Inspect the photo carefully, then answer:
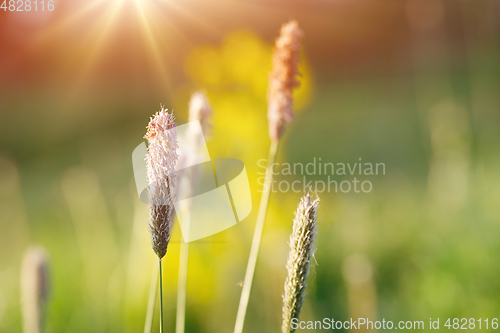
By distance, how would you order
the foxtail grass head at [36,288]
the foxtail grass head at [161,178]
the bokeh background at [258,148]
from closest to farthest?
the foxtail grass head at [161,178]
the foxtail grass head at [36,288]
the bokeh background at [258,148]

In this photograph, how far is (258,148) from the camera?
162 cm

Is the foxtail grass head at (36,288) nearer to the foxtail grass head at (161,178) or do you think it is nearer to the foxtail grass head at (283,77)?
the foxtail grass head at (161,178)

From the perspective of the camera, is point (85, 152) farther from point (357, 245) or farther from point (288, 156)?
point (357, 245)

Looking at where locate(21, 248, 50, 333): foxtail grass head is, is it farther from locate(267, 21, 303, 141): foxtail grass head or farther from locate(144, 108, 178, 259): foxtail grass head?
locate(267, 21, 303, 141): foxtail grass head

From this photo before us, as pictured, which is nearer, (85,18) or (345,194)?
(85,18)

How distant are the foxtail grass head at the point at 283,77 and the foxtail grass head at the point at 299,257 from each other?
273mm

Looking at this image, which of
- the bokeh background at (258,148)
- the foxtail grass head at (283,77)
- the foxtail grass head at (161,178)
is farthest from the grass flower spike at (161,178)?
the bokeh background at (258,148)

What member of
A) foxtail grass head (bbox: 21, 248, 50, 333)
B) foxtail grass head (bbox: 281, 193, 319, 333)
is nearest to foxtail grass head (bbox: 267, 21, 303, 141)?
foxtail grass head (bbox: 281, 193, 319, 333)

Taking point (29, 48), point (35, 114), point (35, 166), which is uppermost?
point (29, 48)

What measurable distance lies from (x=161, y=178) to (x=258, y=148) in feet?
3.68

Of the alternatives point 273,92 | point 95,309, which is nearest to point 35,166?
point 95,309

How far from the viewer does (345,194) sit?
2049mm

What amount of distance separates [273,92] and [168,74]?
4.73 ft

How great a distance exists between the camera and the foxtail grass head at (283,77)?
0.72m
